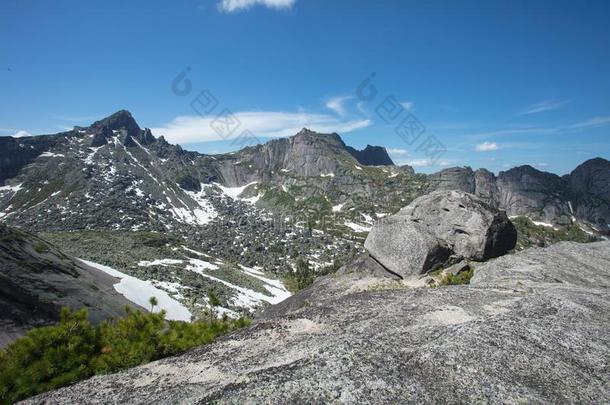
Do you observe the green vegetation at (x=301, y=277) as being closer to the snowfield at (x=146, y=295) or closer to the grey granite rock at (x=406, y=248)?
the snowfield at (x=146, y=295)

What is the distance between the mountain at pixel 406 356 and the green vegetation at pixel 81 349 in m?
0.81

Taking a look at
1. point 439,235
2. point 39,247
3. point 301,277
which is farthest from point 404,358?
point 301,277

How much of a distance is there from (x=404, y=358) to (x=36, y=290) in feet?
182

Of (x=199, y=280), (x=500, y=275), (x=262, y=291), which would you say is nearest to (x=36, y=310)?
(x=500, y=275)

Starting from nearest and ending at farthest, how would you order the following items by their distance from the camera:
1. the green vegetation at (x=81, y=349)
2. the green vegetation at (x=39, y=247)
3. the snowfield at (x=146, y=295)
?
the green vegetation at (x=81, y=349), the green vegetation at (x=39, y=247), the snowfield at (x=146, y=295)

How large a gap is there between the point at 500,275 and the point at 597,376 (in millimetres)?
12134

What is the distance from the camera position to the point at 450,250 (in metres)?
31.0

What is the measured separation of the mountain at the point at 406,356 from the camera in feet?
33.3

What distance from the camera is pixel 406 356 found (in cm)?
1170

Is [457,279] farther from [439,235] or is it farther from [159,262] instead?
[159,262]

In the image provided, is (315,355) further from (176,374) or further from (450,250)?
(450,250)

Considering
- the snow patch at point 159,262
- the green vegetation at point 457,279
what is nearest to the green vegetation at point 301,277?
the snow patch at point 159,262

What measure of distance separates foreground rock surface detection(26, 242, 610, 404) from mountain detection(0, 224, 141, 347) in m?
35.1

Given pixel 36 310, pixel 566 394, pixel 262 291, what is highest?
pixel 566 394
